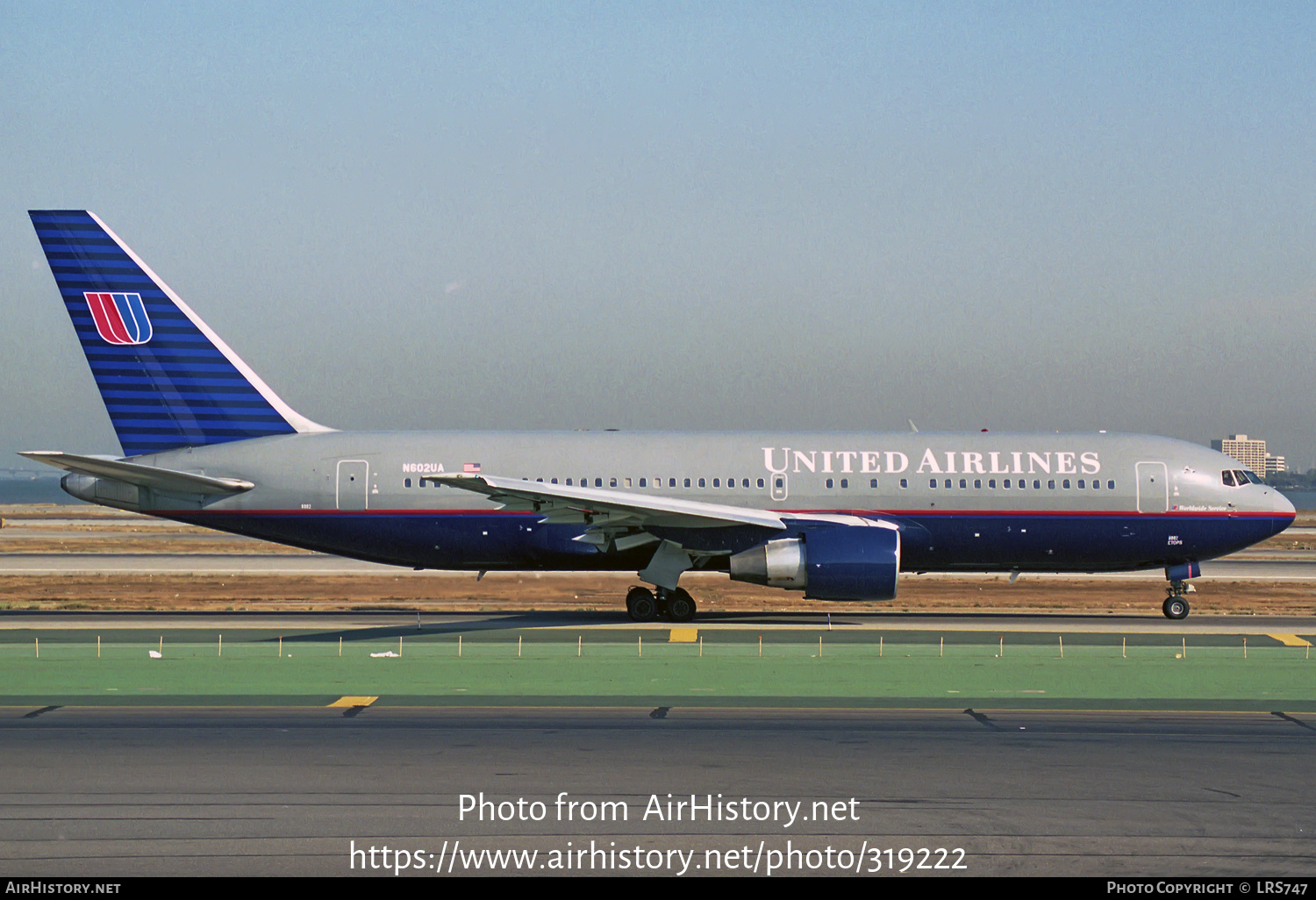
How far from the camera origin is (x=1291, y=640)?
26828mm

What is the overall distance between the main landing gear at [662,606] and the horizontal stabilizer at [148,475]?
34.3 feet

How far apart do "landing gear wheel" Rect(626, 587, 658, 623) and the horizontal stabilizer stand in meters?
10.3

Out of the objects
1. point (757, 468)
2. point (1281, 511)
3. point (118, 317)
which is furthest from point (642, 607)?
point (1281, 511)

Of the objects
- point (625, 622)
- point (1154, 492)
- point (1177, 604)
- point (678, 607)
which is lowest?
point (625, 622)

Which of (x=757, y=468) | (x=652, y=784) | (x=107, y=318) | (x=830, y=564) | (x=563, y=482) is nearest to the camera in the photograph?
(x=652, y=784)

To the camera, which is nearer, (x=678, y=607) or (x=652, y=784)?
(x=652, y=784)

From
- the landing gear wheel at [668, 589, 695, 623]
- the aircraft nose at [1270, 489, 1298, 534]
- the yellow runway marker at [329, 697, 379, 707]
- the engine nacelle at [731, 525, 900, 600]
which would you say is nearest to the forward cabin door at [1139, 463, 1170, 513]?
the aircraft nose at [1270, 489, 1298, 534]

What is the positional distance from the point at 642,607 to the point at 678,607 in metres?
0.92

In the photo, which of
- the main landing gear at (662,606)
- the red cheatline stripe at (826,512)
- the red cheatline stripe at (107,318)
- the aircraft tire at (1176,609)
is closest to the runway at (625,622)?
the aircraft tire at (1176,609)

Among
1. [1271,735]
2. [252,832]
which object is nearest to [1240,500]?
[1271,735]

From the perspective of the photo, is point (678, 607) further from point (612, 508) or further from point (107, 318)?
point (107, 318)

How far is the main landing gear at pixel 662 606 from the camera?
101 feet

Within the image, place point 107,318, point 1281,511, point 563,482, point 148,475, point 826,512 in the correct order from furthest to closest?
point 1281,511
point 563,482
point 107,318
point 826,512
point 148,475

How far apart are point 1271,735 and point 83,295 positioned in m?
29.0
